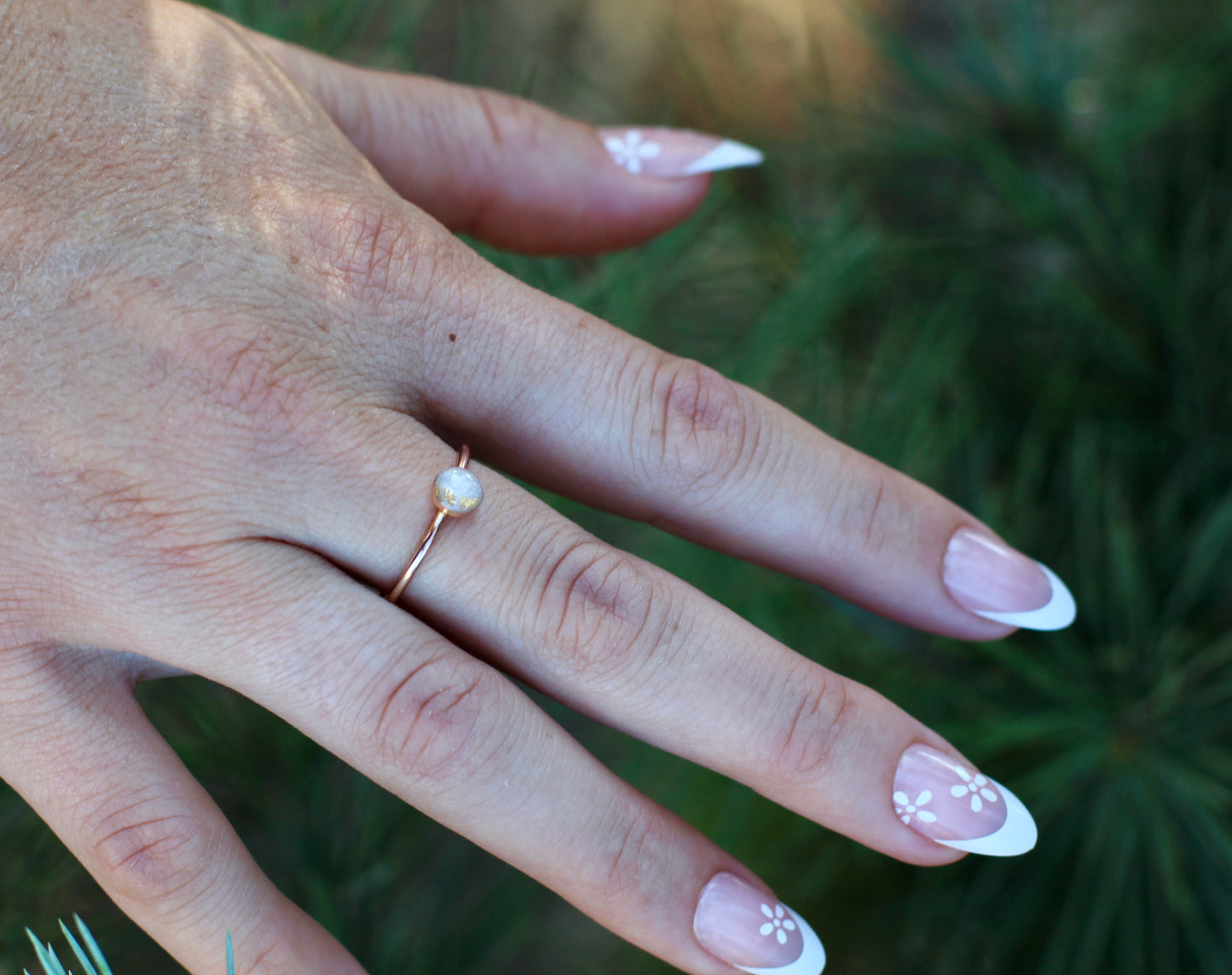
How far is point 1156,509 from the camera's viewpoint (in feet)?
2.43

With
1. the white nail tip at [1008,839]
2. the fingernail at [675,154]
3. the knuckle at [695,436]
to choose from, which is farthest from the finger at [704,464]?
the fingernail at [675,154]

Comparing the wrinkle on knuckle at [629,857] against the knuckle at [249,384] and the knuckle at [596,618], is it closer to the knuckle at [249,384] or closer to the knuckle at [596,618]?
the knuckle at [596,618]

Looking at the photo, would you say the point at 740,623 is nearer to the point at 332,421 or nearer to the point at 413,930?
the point at 332,421

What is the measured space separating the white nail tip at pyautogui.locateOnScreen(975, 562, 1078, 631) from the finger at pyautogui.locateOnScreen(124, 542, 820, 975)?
24 cm

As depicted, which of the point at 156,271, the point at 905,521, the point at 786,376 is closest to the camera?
the point at 156,271

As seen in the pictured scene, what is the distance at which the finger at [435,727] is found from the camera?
0.49 meters

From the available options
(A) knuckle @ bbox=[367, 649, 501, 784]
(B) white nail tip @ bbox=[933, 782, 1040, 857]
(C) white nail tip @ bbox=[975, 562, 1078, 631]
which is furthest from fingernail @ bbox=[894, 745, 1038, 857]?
(A) knuckle @ bbox=[367, 649, 501, 784]

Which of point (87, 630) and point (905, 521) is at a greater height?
point (905, 521)

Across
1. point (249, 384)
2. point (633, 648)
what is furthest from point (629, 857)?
point (249, 384)

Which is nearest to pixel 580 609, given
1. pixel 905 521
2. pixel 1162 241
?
pixel 905 521

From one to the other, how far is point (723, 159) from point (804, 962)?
547 mm

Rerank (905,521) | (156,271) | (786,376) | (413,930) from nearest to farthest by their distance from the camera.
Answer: (156,271) → (905,521) → (413,930) → (786,376)

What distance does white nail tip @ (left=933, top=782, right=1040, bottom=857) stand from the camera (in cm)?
54

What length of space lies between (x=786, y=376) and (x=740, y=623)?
41 cm
